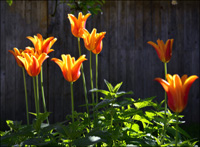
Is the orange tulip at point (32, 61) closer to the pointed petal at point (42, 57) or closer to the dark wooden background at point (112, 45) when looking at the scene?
the pointed petal at point (42, 57)

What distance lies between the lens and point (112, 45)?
5.26 meters

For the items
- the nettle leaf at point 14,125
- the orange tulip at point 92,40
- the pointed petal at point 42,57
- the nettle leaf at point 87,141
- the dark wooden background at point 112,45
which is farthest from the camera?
the dark wooden background at point 112,45

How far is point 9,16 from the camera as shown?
4777 mm

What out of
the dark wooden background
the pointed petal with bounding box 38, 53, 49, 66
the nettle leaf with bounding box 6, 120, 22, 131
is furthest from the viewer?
the dark wooden background

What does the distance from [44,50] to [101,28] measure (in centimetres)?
384

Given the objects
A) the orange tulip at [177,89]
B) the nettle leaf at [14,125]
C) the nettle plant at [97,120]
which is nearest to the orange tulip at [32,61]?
the nettle plant at [97,120]

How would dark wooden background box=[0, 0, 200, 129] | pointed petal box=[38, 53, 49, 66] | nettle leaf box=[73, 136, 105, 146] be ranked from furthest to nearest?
dark wooden background box=[0, 0, 200, 129] < pointed petal box=[38, 53, 49, 66] < nettle leaf box=[73, 136, 105, 146]

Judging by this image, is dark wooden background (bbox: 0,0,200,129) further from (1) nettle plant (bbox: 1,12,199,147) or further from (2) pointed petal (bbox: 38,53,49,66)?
(2) pointed petal (bbox: 38,53,49,66)

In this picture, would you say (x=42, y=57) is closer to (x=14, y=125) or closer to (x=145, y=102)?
Answer: (x=14, y=125)

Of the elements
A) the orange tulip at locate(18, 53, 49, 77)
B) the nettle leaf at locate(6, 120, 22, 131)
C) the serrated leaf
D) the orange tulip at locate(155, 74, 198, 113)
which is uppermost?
the orange tulip at locate(18, 53, 49, 77)

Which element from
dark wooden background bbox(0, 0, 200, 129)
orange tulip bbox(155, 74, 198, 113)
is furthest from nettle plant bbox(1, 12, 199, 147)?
dark wooden background bbox(0, 0, 200, 129)

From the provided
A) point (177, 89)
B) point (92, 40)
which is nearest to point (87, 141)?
point (177, 89)

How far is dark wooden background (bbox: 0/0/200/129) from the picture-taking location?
4777 millimetres

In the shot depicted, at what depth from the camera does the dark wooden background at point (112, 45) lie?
4777mm
